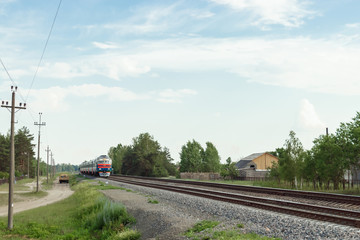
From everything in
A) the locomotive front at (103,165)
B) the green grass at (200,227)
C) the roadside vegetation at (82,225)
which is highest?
the locomotive front at (103,165)

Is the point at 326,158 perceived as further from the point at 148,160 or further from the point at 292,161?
the point at 148,160

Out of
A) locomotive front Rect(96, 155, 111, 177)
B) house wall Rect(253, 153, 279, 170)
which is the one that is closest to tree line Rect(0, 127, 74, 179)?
locomotive front Rect(96, 155, 111, 177)

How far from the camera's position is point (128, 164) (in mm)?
105062

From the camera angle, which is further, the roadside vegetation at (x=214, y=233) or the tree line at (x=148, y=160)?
the tree line at (x=148, y=160)

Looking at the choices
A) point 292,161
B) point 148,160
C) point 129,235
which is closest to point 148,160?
point 148,160

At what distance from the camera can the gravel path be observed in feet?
39.9

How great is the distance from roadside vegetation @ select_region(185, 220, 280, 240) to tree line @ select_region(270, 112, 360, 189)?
75.4ft

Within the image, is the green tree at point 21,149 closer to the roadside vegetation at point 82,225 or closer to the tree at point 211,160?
the tree at point 211,160

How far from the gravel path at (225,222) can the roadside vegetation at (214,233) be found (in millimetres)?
306

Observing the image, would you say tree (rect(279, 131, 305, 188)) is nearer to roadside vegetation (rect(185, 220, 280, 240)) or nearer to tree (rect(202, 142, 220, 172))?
roadside vegetation (rect(185, 220, 280, 240))

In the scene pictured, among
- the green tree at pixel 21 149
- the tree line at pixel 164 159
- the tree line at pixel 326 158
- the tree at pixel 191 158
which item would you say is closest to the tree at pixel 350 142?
the tree line at pixel 326 158

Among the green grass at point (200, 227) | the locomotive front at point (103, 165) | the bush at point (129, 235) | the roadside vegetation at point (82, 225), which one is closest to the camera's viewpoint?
the green grass at point (200, 227)

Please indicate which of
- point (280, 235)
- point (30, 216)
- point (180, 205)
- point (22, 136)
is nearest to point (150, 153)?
point (22, 136)

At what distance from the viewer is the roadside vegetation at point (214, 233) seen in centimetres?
1202
